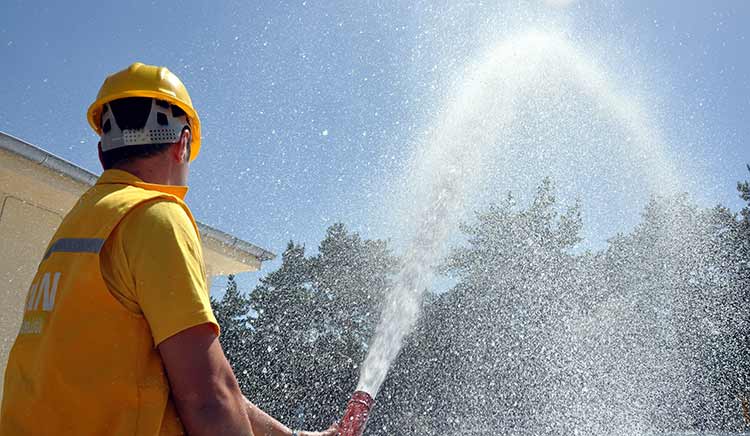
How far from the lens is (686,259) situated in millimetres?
20500

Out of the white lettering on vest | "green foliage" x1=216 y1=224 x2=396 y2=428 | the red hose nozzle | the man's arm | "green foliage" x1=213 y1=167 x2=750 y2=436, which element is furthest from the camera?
"green foliage" x1=216 y1=224 x2=396 y2=428

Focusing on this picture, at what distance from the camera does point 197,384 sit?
52.3 inches

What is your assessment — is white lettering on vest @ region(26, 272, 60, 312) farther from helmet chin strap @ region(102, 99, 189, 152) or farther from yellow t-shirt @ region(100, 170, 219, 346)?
helmet chin strap @ region(102, 99, 189, 152)

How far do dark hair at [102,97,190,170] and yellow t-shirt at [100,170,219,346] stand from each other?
265 millimetres

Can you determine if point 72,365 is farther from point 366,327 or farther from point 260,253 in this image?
point 366,327

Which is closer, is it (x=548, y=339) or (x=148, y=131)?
(x=148, y=131)

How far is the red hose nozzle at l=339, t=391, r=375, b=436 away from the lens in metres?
2.10

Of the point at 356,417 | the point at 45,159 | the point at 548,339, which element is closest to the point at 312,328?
the point at 548,339

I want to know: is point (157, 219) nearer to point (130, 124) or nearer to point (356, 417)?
point (130, 124)

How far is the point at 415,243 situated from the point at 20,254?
433 cm

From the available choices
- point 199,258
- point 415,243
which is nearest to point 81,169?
point 415,243

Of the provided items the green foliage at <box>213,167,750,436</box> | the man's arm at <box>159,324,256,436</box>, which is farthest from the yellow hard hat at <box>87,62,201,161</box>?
the green foliage at <box>213,167,750,436</box>

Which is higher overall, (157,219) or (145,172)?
(145,172)

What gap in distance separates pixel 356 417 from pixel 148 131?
1136mm
